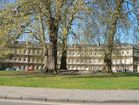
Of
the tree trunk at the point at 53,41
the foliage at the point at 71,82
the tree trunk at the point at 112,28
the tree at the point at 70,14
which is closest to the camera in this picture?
the foliage at the point at 71,82

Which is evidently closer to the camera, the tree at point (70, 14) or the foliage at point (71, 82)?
the foliage at point (71, 82)

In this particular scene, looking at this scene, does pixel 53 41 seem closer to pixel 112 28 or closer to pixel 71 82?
pixel 112 28

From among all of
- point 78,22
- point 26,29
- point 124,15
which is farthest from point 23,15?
point 124,15

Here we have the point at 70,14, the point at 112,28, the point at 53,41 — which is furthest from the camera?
the point at 112,28

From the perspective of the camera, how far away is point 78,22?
37.2m

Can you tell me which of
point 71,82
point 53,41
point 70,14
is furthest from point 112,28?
point 71,82

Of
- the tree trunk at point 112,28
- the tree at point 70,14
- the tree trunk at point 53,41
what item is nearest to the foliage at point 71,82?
the tree at point 70,14

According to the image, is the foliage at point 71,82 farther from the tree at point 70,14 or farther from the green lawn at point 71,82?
the tree at point 70,14

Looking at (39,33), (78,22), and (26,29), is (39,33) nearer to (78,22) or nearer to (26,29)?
(26,29)

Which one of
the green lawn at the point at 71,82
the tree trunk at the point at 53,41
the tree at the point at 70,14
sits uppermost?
the tree at the point at 70,14

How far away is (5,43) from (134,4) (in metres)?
18.4

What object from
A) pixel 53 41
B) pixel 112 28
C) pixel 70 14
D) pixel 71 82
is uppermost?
pixel 70 14

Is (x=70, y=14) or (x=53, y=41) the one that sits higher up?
(x=70, y=14)

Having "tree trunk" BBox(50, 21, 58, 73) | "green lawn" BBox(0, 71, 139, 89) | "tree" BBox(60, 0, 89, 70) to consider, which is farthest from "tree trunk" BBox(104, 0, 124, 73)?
"green lawn" BBox(0, 71, 139, 89)
